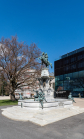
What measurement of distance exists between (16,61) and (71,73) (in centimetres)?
2940

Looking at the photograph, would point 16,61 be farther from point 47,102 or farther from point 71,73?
point 71,73

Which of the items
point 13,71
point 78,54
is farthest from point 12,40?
point 78,54

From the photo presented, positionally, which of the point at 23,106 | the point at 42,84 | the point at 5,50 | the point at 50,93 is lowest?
the point at 23,106

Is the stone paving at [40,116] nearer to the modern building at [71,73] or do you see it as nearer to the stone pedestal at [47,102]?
the stone pedestal at [47,102]

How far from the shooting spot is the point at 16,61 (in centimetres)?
2497

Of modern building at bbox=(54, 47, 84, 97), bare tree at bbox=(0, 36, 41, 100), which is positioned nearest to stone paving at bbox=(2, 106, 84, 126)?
bare tree at bbox=(0, 36, 41, 100)

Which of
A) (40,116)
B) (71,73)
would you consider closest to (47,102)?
(40,116)

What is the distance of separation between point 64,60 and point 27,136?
1879 inches

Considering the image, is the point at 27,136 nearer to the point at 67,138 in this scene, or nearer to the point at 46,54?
the point at 67,138

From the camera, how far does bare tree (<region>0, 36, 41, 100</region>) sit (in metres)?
24.9

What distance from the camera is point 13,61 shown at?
82.2 ft

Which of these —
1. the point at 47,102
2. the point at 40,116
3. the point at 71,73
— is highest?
the point at 71,73

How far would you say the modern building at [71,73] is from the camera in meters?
44.6

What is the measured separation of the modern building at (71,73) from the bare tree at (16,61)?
67.4ft
